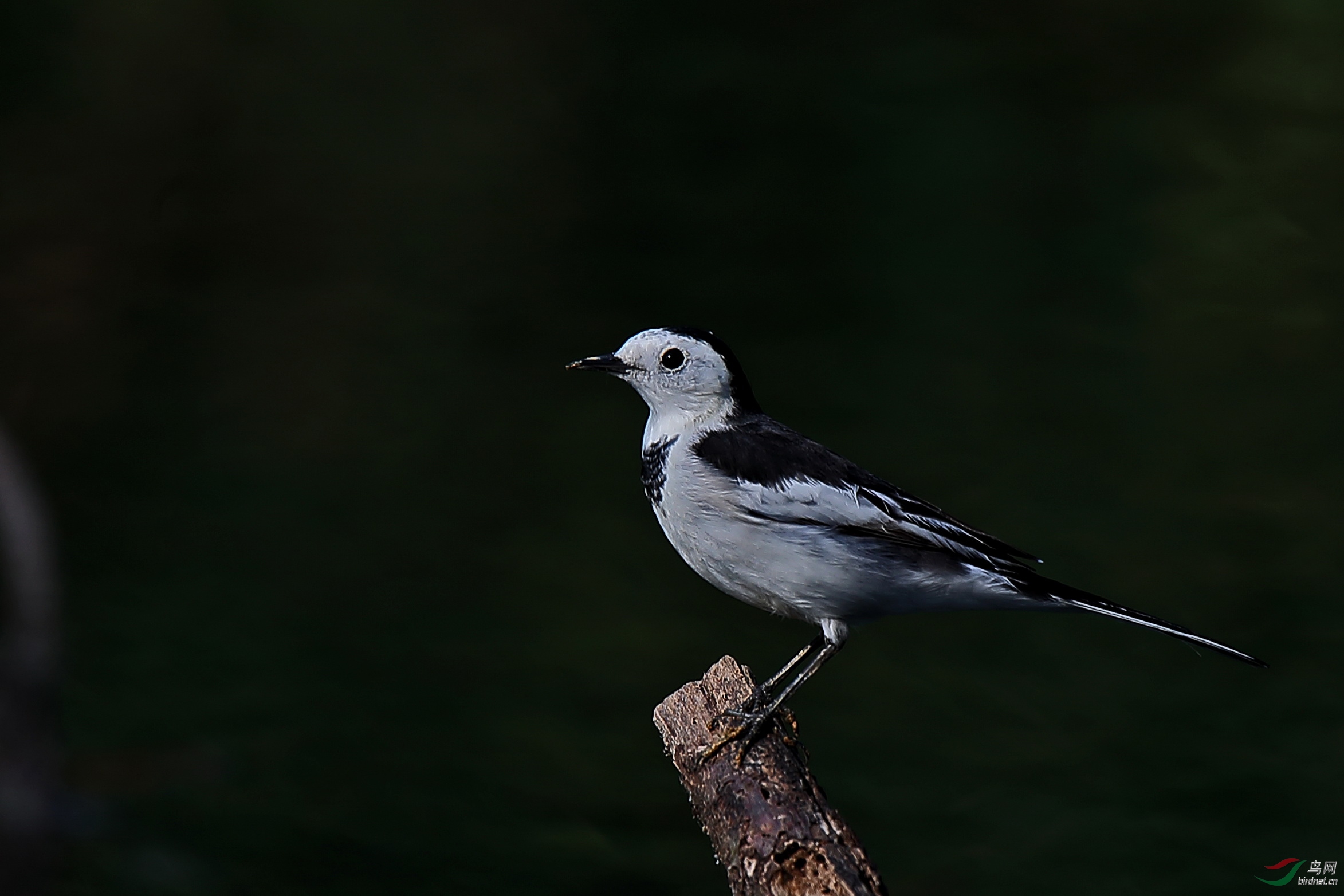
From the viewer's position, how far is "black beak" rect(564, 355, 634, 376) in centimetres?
479

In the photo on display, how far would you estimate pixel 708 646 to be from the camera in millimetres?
9961

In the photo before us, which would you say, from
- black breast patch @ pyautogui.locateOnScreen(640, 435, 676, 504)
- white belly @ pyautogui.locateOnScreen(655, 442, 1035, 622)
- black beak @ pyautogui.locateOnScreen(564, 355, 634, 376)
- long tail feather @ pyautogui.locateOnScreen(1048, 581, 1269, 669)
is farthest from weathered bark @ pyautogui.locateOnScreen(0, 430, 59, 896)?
long tail feather @ pyautogui.locateOnScreen(1048, 581, 1269, 669)

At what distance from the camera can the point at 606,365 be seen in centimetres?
484

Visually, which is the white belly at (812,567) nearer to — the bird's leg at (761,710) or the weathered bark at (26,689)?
the bird's leg at (761,710)

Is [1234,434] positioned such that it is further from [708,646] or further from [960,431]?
[708,646]

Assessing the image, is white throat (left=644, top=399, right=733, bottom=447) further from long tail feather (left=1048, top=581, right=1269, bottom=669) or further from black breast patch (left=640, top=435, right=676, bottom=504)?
long tail feather (left=1048, top=581, right=1269, bottom=669)

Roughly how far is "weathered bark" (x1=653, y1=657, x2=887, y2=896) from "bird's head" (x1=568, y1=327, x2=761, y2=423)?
3.26ft

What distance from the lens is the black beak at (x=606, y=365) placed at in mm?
4793

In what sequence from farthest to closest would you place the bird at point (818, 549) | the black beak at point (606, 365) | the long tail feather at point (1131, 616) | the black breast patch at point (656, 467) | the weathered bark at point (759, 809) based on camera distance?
the black beak at point (606, 365) → the black breast patch at point (656, 467) → the bird at point (818, 549) → the long tail feather at point (1131, 616) → the weathered bark at point (759, 809)

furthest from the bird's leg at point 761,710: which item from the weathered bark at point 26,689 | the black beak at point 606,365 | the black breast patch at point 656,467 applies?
the weathered bark at point 26,689

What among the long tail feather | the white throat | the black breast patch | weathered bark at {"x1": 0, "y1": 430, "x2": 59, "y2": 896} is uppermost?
the white throat

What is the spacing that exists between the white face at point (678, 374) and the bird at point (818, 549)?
23 cm

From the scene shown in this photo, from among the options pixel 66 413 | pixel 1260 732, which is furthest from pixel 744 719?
pixel 66 413

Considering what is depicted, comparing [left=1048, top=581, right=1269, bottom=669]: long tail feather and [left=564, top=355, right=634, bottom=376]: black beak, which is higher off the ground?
[left=564, top=355, right=634, bottom=376]: black beak
